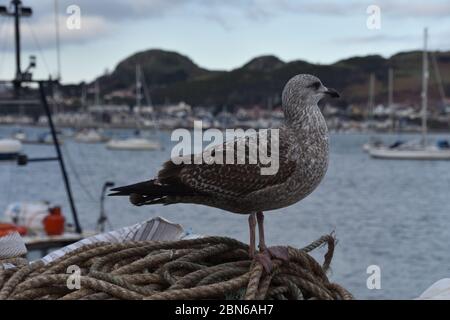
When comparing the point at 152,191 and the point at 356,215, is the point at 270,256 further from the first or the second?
the point at 356,215

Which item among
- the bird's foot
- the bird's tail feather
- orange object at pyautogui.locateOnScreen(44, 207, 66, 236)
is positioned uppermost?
the bird's tail feather

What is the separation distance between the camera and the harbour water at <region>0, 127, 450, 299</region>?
32.3m

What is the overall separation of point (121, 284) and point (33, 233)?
21.5 metres

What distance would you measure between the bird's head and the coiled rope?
76cm

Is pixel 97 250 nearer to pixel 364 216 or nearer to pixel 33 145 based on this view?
pixel 364 216

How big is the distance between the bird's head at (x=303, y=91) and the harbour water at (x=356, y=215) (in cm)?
175

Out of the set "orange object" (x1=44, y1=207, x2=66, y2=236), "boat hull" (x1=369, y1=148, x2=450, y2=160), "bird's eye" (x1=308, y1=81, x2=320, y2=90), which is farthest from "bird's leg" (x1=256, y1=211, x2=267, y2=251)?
"boat hull" (x1=369, y1=148, x2=450, y2=160)

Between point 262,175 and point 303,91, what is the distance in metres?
0.49

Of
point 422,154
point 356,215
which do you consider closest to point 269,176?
point 356,215

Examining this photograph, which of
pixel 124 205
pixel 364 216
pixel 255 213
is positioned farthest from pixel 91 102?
pixel 255 213

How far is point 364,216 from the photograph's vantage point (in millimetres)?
52156

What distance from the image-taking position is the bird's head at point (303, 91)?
4000 millimetres

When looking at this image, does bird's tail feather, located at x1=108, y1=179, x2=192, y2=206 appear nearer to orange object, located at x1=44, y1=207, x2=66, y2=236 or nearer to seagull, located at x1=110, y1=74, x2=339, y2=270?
seagull, located at x1=110, y1=74, x2=339, y2=270

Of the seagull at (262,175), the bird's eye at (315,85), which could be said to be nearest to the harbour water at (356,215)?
the seagull at (262,175)
